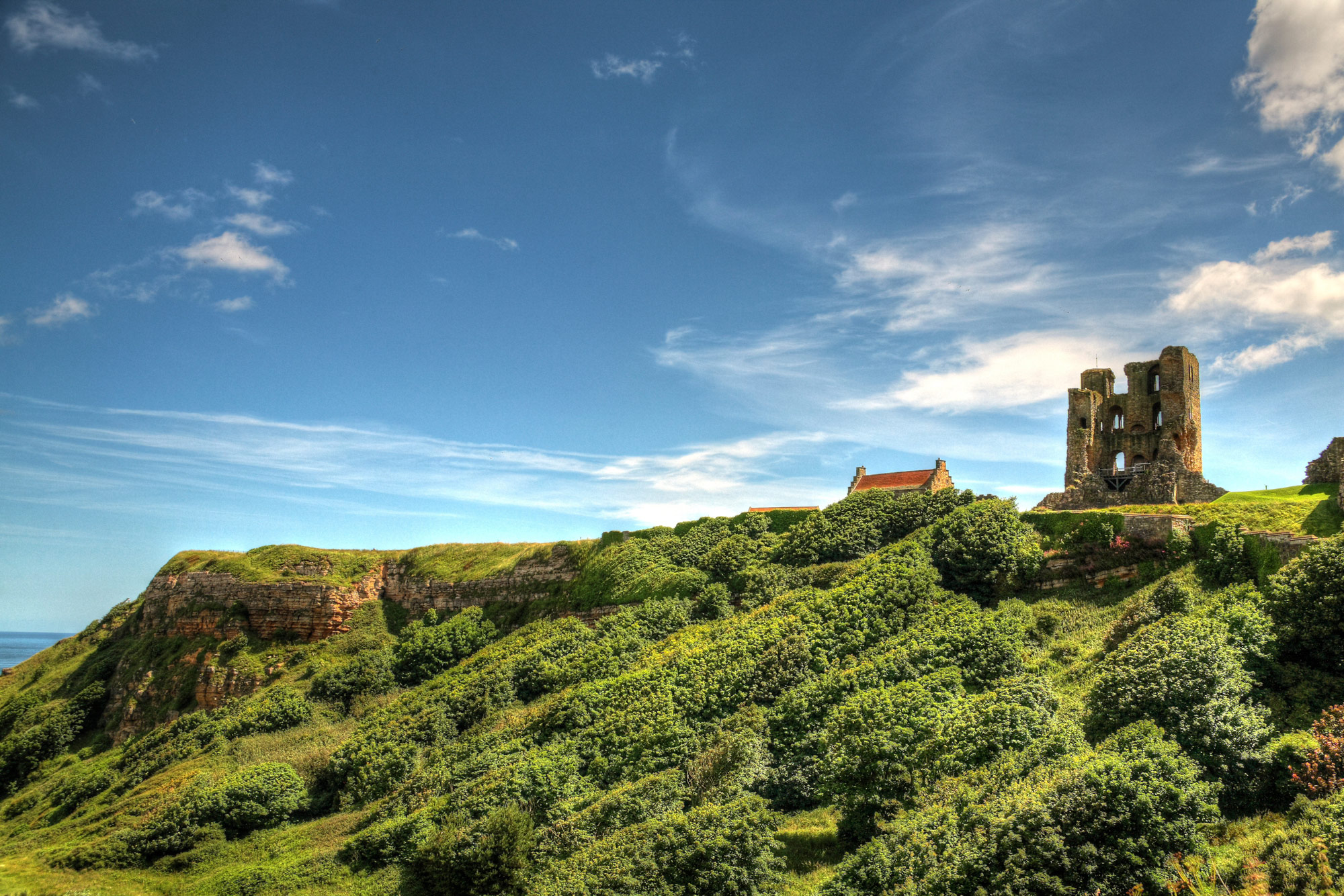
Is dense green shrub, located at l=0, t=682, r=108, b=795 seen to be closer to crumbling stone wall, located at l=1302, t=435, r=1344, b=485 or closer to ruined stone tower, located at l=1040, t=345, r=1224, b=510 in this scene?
ruined stone tower, located at l=1040, t=345, r=1224, b=510

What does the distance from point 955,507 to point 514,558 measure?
3518cm

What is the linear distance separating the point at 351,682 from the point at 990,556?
1673 inches

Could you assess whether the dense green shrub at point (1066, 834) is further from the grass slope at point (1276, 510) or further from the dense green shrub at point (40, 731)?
the dense green shrub at point (40, 731)

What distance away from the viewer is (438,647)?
5444 cm

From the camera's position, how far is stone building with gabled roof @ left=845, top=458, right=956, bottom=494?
54.8m

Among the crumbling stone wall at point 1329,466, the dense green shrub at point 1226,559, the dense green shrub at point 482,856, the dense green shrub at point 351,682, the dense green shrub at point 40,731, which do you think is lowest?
the dense green shrub at point 40,731

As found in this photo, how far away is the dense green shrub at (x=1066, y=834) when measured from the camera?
17.9 m

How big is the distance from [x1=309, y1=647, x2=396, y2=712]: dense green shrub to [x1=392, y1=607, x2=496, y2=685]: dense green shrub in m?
1.30

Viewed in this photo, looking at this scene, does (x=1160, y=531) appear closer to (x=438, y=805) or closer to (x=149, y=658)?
(x=438, y=805)

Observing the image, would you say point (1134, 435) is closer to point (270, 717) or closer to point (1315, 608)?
point (1315, 608)

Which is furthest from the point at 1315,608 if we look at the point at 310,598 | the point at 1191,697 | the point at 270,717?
the point at 310,598

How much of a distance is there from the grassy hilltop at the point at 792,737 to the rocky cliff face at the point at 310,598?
225 cm

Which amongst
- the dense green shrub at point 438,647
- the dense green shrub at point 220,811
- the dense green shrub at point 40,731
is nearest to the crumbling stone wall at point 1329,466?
the dense green shrub at point 438,647

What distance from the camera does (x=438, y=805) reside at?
111 ft
